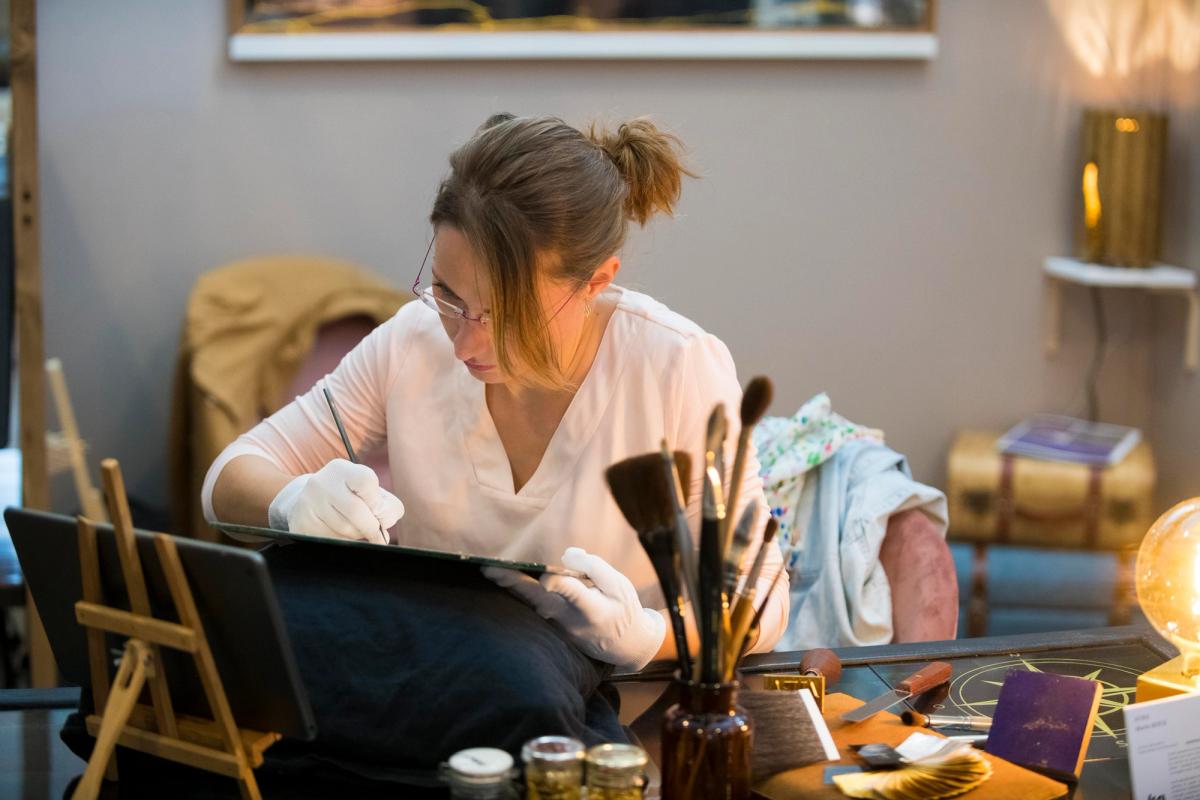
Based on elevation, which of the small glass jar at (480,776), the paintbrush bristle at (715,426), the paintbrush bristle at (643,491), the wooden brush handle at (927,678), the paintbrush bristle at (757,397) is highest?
the paintbrush bristle at (757,397)

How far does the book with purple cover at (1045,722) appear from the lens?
1279 mm

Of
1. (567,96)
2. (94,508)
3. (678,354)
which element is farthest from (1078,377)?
(94,508)

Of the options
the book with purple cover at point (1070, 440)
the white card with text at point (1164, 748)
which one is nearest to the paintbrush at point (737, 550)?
the white card with text at point (1164, 748)

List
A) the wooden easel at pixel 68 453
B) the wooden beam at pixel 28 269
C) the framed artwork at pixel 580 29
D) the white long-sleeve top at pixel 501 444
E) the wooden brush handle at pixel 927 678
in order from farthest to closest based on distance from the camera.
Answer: the framed artwork at pixel 580 29, the wooden easel at pixel 68 453, the wooden beam at pixel 28 269, the white long-sleeve top at pixel 501 444, the wooden brush handle at pixel 927 678

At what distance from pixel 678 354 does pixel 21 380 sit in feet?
5.70

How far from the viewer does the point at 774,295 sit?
3.89 m

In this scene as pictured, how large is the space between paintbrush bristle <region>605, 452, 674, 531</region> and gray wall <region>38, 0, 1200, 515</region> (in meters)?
2.69

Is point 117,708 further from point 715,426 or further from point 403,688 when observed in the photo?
point 715,426

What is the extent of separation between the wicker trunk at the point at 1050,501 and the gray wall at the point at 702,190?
0.30 m

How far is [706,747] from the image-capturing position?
112cm

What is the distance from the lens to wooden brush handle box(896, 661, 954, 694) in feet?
4.81

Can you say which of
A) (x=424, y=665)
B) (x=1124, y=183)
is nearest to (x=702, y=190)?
(x=1124, y=183)

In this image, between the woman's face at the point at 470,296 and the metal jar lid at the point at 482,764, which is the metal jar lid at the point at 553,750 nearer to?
the metal jar lid at the point at 482,764

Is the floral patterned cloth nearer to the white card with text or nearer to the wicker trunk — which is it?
the white card with text
